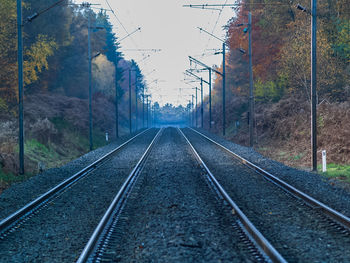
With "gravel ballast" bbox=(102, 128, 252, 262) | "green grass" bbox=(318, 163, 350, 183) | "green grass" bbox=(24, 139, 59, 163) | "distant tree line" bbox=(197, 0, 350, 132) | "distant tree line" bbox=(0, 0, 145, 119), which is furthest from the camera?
"distant tree line" bbox=(197, 0, 350, 132)

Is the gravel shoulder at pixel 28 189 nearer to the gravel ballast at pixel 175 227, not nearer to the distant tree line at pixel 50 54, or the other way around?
the gravel ballast at pixel 175 227

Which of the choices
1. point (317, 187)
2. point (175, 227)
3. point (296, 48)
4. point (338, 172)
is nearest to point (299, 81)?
point (296, 48)

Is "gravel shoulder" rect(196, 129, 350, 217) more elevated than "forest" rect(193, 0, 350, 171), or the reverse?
"forest" rect(193, 0, 350, 171)

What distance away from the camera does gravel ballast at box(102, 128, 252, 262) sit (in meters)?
6.23

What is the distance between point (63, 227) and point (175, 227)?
2501mm

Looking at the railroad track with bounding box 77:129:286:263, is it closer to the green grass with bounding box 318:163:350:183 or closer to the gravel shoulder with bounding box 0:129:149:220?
the gravel shoulder with bounding box 0:129:149:220

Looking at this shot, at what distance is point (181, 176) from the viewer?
14.2 meters

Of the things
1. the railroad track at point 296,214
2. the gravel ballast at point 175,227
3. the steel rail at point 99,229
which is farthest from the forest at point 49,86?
the railroad track at point 296,214

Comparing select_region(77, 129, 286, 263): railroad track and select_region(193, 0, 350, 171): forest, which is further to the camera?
select_region(193, 0, 350, 171): forest

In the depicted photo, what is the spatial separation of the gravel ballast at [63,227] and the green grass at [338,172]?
317 inches

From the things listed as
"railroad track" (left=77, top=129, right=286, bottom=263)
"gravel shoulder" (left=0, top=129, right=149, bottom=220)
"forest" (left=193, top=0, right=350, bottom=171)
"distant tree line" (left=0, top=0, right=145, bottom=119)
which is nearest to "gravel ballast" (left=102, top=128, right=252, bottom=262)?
"railroad track" (left=77, top=129, right=286, bottom=263)

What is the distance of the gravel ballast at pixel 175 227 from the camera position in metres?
6.23

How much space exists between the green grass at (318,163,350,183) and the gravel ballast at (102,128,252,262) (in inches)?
202

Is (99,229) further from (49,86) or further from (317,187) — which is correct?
(49,86)
